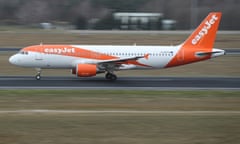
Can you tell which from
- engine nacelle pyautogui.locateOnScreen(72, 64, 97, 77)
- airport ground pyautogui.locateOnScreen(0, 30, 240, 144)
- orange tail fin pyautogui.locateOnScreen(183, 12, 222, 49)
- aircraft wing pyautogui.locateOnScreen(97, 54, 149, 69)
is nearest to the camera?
airport ground pyautogui.locateOnScreen(0, 30, 240, 144)

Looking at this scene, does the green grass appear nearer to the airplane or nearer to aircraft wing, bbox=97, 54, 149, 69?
aircraft wing, bbox=97, 54, 149, 69

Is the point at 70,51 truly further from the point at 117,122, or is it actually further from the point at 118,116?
the point at 117,122

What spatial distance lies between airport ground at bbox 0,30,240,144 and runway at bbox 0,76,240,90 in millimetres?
2176

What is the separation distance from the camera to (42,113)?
23.2 metres

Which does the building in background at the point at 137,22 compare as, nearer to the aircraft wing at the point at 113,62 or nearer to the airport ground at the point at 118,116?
the airport ground at the point at 118,116

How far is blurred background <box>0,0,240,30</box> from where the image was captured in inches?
4065

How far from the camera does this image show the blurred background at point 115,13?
339ft

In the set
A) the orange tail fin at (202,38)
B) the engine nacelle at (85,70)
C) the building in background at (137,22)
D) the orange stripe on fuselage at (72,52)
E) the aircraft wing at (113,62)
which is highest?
the building in background at (137,22)

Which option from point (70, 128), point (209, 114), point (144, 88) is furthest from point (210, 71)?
point (70, 128)

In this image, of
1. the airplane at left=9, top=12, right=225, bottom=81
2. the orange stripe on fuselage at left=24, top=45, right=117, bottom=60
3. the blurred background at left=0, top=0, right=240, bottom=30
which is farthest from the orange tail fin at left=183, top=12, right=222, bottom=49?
the blurred background at left=0, top=0, right=240, bottom=30

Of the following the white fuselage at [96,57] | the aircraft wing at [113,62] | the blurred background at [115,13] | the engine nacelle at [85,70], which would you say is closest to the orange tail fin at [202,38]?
the white fuselage at [96,57]

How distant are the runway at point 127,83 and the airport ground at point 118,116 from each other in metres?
2.18

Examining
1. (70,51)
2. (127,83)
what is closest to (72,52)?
(70,51)

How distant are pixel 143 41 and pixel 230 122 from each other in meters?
51.7
